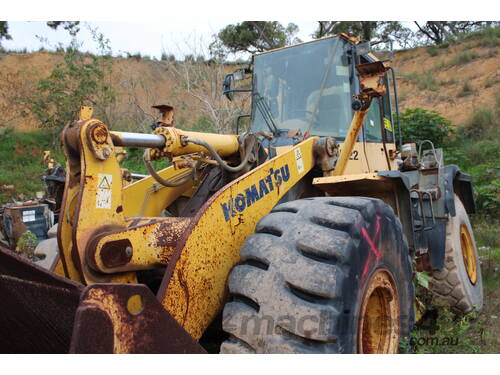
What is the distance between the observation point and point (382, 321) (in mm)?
2727

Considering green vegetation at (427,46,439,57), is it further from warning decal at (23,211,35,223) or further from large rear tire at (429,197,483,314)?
warning decal at (23,211,35,223)

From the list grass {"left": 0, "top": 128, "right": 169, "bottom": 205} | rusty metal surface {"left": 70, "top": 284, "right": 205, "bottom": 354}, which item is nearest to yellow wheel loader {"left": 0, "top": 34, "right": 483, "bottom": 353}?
rusty metal surface {"left": 70, "top": 284, "right": 205, "bottom": 354}

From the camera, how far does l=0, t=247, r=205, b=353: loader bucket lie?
162 centimetres

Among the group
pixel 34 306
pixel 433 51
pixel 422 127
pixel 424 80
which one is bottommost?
pixel 34 306

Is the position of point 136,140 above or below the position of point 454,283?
above

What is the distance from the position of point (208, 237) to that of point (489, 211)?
28.0ft

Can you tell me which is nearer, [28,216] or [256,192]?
[256,192]

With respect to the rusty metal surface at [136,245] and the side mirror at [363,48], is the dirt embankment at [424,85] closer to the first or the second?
the side mirror at [363,48]

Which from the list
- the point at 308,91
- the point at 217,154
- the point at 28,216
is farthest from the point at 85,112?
the point at 28,216

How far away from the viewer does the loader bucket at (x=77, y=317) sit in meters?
1.62

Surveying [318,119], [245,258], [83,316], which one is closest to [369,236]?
[245,258]

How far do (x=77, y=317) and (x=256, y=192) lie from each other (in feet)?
4.66

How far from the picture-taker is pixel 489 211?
9.20 meters

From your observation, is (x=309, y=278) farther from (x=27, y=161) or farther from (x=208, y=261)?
(x=27, y=161)
